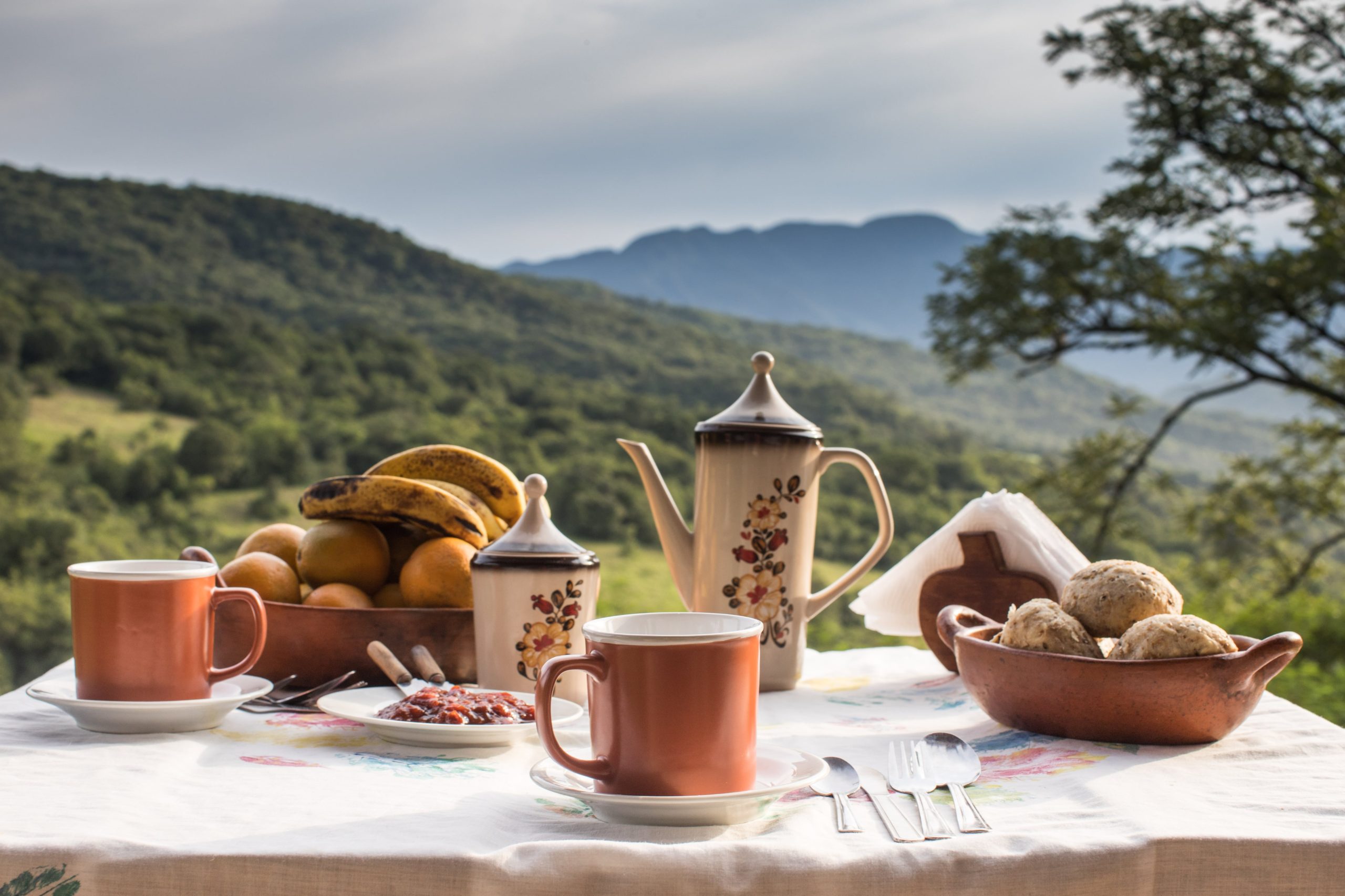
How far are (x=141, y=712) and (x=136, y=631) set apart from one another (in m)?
0.08

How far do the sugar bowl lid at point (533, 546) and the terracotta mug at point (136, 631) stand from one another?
0.33m

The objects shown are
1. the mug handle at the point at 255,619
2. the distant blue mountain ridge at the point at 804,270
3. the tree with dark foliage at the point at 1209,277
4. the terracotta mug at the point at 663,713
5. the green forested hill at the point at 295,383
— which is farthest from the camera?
the distant blue mountain ridge at the point at 804,270

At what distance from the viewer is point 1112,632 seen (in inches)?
47.3

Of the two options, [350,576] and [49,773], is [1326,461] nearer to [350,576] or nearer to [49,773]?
[350,576]

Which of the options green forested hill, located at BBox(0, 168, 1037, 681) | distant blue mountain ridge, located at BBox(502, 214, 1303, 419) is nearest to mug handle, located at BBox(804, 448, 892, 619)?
green forested hill, located at BBox(0, 168, 1037, 681)

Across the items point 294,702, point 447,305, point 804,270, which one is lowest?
point 294,702

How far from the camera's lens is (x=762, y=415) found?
150 centimetres

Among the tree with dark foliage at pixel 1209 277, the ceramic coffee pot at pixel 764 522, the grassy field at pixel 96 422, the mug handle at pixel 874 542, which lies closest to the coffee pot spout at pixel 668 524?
the ceramic coffee pot at pixel 764 522

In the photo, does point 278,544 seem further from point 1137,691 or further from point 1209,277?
point 1209,277

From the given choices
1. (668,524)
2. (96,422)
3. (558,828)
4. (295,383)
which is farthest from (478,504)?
(295,383)

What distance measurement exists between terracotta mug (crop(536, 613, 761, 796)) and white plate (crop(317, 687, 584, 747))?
17cm

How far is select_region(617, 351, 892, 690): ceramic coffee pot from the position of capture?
1.47 m

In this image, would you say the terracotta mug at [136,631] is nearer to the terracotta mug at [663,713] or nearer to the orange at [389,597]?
the orange at [389,597]

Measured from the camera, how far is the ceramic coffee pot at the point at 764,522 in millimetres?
1475
